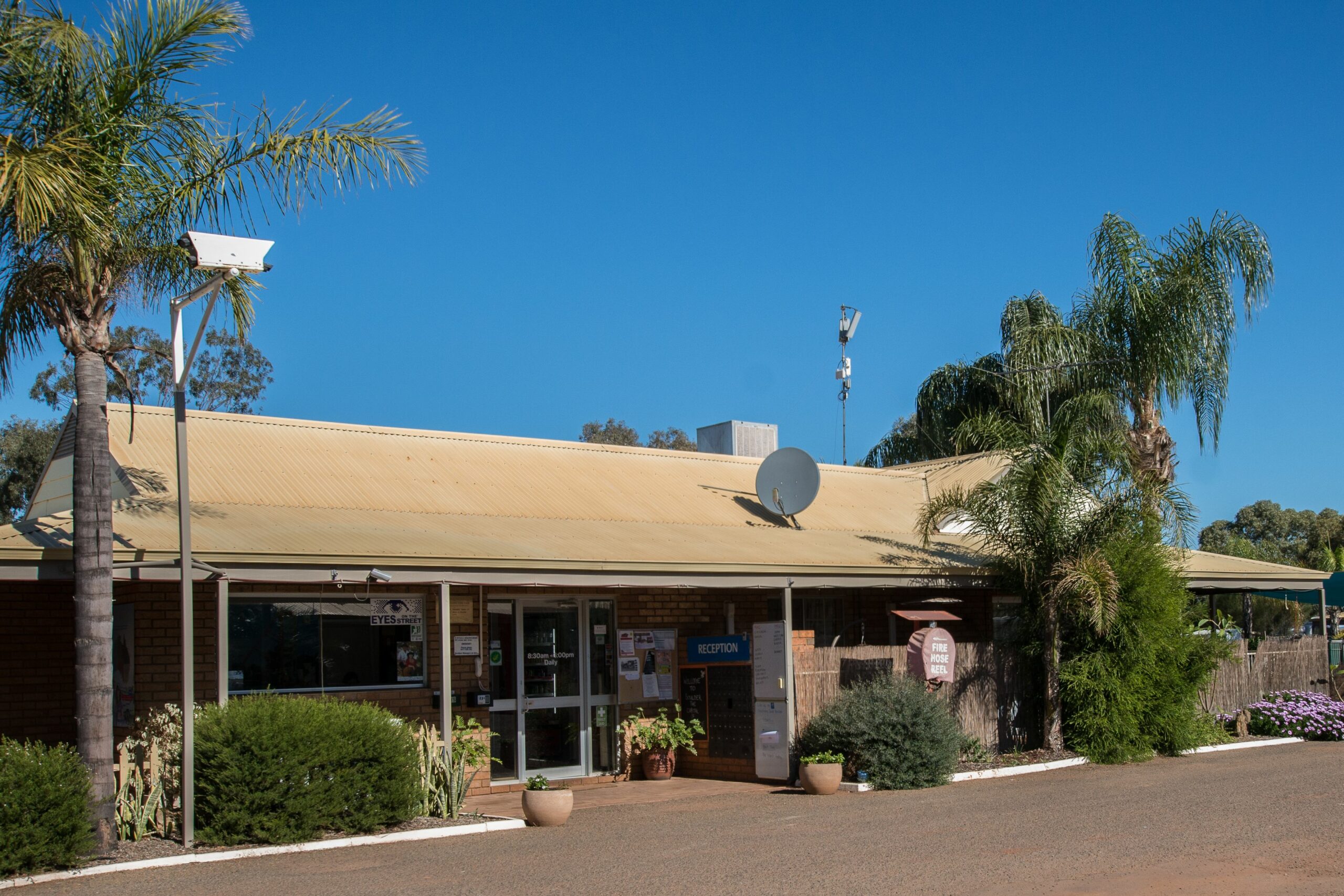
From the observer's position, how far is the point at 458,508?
15.1 metres

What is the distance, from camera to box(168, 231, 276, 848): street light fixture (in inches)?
388

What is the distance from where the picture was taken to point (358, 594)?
13.4m

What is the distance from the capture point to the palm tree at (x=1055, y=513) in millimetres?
15305

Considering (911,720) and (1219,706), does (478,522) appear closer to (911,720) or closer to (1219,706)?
(911,720)

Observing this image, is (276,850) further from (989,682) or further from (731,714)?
(989,682)

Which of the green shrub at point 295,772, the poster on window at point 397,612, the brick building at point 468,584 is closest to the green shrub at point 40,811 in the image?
the green shrub at point 295,772

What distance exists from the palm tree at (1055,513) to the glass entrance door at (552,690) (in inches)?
179

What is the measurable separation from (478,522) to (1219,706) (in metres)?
10.6

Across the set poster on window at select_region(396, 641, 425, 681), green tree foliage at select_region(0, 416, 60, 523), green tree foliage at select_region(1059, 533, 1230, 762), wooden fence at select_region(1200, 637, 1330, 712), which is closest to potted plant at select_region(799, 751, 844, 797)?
green tree foliage at select_region(1059, 533, 1230, 762)

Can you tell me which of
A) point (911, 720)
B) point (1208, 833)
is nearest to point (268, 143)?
point (911, 720)

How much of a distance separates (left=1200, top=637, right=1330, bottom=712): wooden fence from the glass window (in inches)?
410

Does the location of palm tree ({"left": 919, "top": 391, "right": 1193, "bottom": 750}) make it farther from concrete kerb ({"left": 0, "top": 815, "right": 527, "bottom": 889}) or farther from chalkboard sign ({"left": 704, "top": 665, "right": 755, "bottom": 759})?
concrete kerb ({"left": 0, "top": 815, "right": 527, "bottom": 889})

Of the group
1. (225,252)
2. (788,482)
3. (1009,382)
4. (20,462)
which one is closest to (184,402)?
(225,252)

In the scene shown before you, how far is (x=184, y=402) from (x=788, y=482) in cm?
928
